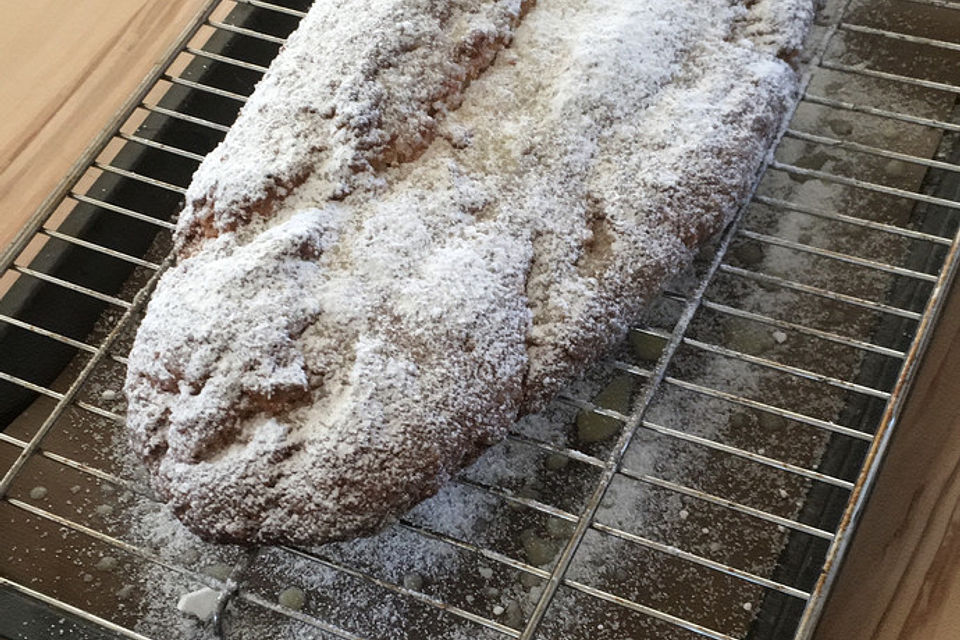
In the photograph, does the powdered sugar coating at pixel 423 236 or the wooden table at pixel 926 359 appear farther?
the wooden table at pixel 926 359

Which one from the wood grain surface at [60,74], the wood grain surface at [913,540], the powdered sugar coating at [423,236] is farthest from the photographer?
the wood grain surface at [60,74]

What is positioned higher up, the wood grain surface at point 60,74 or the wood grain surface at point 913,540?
the wood grain surface at point 60,74

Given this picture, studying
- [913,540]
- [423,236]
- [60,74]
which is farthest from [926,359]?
[60,74]

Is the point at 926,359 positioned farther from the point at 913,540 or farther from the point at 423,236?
the point at 423,236

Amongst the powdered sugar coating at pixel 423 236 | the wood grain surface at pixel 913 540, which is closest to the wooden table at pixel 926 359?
the wood grain surface at pixel 913 540

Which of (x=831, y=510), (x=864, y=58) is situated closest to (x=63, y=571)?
(x=831, y=510)

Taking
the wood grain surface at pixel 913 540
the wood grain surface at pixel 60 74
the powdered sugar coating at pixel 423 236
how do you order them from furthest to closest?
the wood grain surface at pixel 60 74 → the wood grain surface at pixel 913 540 → the powdered sugar coating at pixel 423 236

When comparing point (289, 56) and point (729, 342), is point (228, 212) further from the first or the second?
point (729, 342)

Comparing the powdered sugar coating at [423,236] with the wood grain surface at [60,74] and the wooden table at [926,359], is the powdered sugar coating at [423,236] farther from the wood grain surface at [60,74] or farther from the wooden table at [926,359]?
the wood grain surface at [60,74]

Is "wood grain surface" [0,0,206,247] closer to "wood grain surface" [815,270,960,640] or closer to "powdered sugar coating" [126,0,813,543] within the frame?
"powdered sugar coating" [126,0,813,543]
